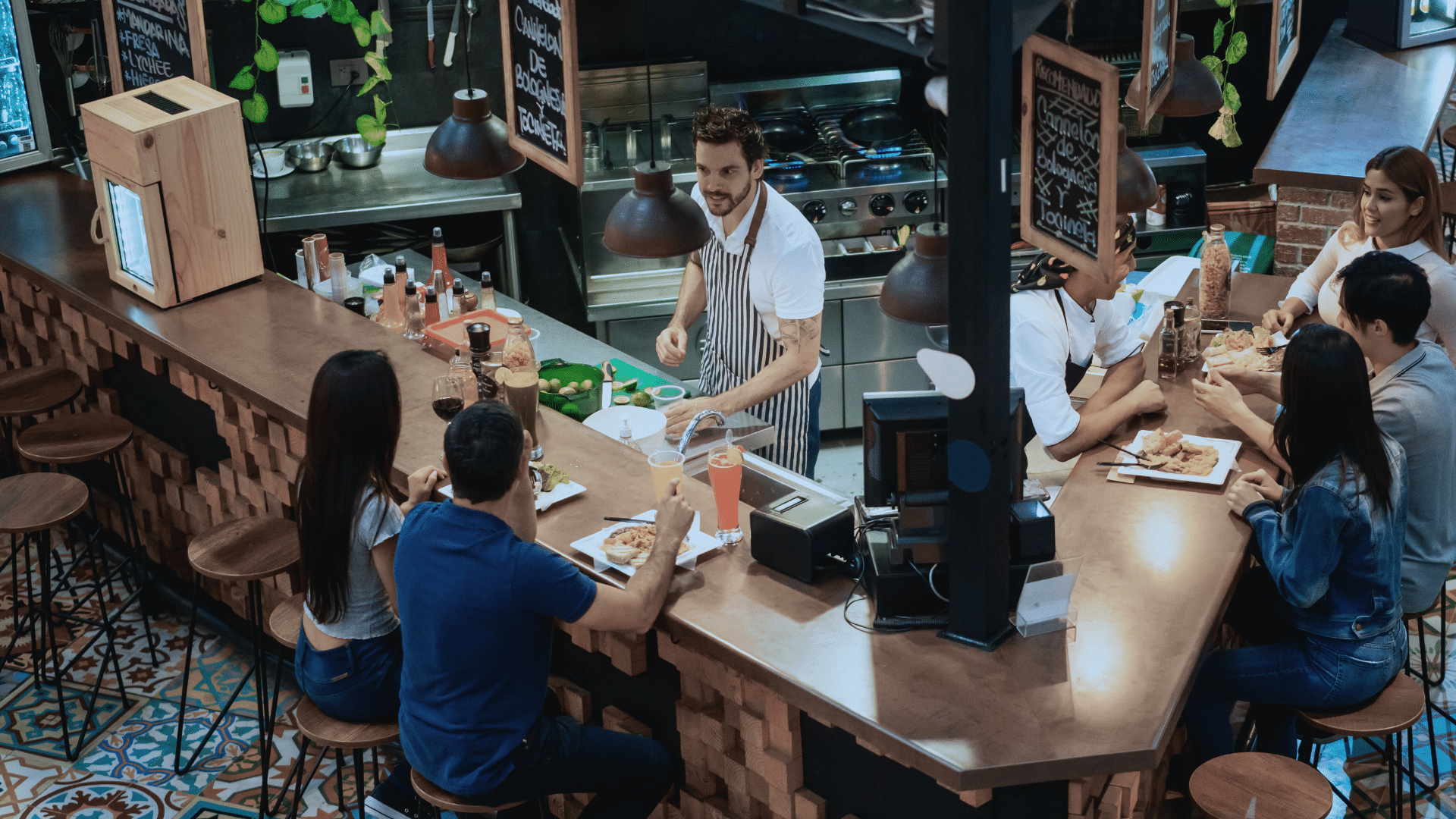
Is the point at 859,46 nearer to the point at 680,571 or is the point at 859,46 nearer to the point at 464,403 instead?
the point at 464,403

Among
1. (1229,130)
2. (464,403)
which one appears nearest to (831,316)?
(1229,130)

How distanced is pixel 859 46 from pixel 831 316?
1.39 m

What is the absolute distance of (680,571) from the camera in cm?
311

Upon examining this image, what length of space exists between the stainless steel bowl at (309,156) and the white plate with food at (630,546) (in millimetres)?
3754

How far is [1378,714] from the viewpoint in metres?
3.23

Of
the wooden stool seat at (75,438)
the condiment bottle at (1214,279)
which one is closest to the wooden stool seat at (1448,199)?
the condiment bottle at (1214,279)

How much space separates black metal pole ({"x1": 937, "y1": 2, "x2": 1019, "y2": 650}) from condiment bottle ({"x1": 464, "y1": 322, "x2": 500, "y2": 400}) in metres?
1.58

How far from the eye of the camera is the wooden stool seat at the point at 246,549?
374 cm

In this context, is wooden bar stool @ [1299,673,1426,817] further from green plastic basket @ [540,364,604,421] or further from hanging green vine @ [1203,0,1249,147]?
hanging green vine @ [1203,0,1249,147]

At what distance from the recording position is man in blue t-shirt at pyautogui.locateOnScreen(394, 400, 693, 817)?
279 cm

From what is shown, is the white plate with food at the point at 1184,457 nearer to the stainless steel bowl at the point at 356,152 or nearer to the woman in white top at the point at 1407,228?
the woman in white top at the point at 1407,228

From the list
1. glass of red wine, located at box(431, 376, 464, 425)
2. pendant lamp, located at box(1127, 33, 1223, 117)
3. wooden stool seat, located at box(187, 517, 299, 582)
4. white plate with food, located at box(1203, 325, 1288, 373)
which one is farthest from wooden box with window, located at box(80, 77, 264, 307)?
white plate with food, located at box(1203, 325, 1288, 373)

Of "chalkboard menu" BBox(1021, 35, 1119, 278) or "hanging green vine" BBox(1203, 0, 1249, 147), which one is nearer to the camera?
"chalkboard menu" BBox(1021, 35, 1119, 278)

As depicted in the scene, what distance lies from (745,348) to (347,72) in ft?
10.3
